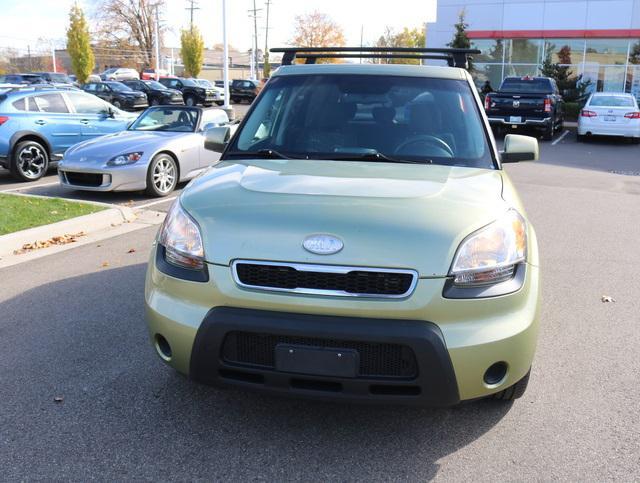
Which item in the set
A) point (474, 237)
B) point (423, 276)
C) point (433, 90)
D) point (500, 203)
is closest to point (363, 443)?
point (423, 276)

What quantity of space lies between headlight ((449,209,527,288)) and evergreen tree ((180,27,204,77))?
53180 millimetres

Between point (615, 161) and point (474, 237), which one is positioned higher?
point (474, 237)

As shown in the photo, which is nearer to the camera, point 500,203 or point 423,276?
point 423,276

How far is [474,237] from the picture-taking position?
278cm

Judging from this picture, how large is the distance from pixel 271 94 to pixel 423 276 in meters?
2.32

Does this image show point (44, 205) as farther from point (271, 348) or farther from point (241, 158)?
point (271, 348)

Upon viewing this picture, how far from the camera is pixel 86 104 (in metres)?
12.3

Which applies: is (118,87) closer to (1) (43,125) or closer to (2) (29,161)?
(1) (43,125)

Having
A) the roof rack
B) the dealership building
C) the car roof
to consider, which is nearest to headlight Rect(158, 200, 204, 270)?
the car roof

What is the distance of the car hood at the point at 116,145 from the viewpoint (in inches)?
364

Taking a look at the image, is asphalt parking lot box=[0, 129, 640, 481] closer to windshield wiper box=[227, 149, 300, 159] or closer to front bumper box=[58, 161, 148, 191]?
windshield wiper box=[227, 149, 300, 159]

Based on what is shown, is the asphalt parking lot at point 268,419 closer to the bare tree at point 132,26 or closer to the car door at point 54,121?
the car door at point 54,121

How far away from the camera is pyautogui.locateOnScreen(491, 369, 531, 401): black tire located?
3202 millimetres

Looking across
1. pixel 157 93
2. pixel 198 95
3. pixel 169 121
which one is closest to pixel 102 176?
pixel 169 121
